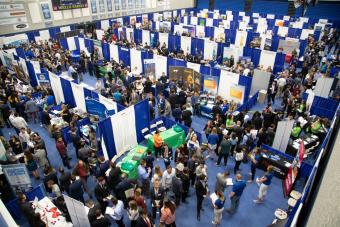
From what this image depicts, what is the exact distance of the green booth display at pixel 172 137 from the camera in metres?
9.29

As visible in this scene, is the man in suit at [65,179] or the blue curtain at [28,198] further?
the man in suit at [65,179]

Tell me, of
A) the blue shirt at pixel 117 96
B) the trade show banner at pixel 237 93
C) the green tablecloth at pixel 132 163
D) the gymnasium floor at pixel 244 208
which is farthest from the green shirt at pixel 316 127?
the blue shirt at pixel 117 96

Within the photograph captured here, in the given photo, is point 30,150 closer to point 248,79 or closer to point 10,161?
point 10,161

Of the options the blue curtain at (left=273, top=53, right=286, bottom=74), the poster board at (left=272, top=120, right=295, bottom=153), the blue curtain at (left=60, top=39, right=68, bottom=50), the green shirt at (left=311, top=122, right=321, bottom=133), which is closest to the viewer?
the poster board at (left=272, top=120, right=295, bottom=153)

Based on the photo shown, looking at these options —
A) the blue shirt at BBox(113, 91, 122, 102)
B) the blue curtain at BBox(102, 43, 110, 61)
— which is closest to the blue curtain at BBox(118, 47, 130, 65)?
the blue curtain at BBox(102, 43, 110, 61)

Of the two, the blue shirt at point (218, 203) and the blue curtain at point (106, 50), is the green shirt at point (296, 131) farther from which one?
the blue curtain at point (106, 50)

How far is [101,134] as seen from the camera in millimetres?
8359

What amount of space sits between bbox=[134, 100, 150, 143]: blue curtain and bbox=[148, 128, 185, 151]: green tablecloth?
869 millimetres

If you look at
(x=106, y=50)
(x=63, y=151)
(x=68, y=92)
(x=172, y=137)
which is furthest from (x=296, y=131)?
(x=106, y=50)

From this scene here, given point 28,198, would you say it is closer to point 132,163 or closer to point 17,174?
point 17,174

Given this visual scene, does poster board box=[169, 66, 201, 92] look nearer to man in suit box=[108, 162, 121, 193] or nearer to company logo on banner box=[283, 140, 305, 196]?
company logo on banner box=[283, 140, 305, 196]

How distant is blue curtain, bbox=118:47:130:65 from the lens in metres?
16.7

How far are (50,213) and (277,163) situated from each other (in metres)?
6.90

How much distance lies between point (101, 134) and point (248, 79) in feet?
24.4
